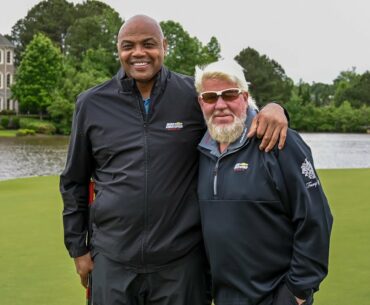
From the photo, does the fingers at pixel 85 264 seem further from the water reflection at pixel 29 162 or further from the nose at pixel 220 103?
the water reflection at pixel 29 162

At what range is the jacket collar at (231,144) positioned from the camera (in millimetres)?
3422

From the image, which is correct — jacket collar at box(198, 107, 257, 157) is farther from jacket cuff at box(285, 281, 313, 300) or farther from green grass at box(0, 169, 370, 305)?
green grass at box(0, 169, 370, 305)

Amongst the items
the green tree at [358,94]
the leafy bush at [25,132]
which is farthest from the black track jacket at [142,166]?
the green tree at [358,94]

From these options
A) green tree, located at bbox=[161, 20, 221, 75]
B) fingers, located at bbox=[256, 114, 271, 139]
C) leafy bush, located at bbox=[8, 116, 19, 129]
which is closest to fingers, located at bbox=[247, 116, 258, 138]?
fingers, located at bbox=[256, 114, 271, 139]

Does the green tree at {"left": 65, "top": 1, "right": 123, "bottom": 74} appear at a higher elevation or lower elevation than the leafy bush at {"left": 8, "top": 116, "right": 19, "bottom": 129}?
higher

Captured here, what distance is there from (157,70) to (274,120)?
0.86m

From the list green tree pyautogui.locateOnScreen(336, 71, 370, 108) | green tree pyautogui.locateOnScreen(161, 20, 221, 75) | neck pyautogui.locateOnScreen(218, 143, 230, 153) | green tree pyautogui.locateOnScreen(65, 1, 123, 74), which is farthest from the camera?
green tree pyautogui.locateOnScreen(336, 71, 370, 108)

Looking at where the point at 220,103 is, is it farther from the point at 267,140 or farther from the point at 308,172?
the point at 308,172

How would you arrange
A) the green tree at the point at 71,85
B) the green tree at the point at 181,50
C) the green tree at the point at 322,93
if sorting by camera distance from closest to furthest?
the green tree at the point at 71,85
the green tree at the point at 181,50
the green tree at the point at 322,93

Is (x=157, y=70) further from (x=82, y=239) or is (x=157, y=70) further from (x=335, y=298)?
(x=335, y=298)

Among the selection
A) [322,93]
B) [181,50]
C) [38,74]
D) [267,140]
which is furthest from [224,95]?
[322,93]

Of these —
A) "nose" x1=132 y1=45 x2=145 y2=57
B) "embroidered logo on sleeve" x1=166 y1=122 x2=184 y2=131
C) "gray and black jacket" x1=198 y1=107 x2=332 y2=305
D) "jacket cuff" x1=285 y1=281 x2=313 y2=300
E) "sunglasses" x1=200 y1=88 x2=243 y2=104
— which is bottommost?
"jacket cuff" x1=285 y1=281 x2=313 y2=300

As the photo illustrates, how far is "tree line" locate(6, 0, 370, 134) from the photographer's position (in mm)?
61438

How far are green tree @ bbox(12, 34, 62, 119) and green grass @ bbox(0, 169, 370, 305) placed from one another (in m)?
49.4
